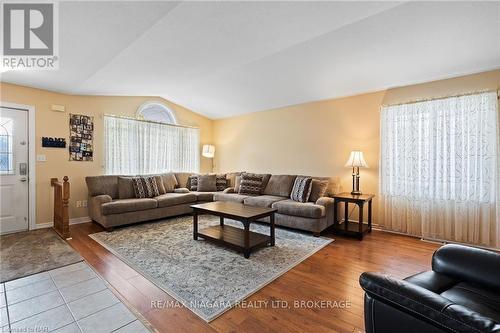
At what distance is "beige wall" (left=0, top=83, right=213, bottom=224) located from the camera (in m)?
3.92

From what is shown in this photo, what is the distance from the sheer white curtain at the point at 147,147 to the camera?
4.81 meters

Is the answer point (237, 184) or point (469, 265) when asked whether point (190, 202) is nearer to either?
point (237, 184)

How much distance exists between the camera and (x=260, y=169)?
225 inches

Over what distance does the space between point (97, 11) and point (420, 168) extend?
4435mm

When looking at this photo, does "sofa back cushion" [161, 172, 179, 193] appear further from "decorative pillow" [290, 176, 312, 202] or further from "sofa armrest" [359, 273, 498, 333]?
"sofa armrest" [359, 273, 498, 333]

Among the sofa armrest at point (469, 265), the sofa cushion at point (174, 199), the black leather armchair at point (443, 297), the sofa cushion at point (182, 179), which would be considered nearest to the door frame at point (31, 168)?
the sofa cushion at point (174, 199)

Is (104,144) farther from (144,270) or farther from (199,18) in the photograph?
(199,18)

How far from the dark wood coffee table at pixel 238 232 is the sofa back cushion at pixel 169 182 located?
2.11m

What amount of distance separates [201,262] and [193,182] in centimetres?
320

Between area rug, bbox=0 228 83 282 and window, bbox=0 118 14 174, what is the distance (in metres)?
1.04

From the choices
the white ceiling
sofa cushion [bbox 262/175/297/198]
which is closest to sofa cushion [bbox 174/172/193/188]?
sofa cushion [bbox 262/175/297/198]

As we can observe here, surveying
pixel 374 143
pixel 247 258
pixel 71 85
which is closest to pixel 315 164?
pixel 374 143

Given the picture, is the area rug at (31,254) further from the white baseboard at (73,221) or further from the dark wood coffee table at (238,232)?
the dark wood coffee table at (238,232)

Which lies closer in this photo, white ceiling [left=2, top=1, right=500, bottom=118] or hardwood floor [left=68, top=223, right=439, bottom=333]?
hardwood floor [left=68, top=223, right=439, bottom=333]
